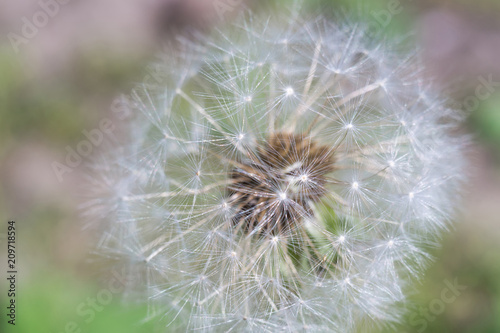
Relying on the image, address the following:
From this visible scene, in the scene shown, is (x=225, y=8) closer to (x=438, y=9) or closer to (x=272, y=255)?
(x=438, y=9)

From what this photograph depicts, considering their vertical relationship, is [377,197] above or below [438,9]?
below

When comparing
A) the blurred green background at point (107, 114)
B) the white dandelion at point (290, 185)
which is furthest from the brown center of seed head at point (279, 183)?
the blurred green background at point (107, 114)

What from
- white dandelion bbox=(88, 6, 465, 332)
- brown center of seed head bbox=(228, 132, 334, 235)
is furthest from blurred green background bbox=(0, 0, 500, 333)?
brown center of seed head bbox=(228, 132, 334, 235)

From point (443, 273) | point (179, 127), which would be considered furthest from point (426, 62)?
point (179, 127)
